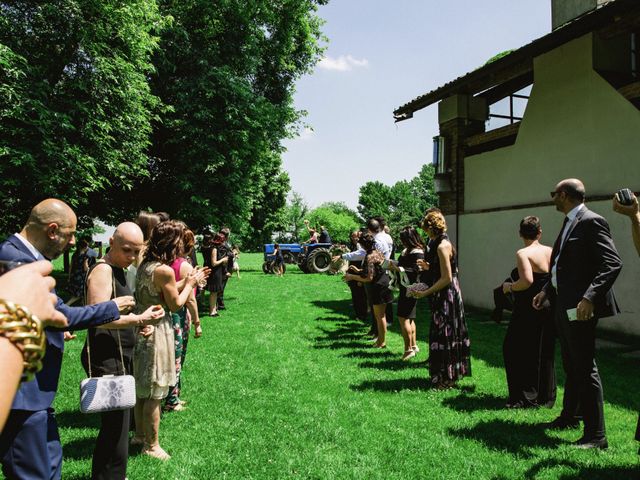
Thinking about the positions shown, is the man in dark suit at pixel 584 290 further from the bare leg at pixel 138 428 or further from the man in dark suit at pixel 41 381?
the bare leg at pixel 138 428

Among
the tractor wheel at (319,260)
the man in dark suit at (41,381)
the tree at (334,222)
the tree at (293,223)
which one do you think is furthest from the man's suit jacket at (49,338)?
the tree at (334,222)

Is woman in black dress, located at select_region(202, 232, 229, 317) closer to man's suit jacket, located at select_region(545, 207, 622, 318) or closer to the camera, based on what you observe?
man's suit jacket, located at select_region(545, 207, 622, 318)

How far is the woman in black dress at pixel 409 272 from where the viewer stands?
7.09 m

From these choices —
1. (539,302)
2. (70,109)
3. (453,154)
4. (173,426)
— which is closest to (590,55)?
(453,154)

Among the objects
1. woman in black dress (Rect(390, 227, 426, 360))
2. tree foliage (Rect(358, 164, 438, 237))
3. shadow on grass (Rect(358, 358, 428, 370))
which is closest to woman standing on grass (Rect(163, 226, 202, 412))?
shadow on grass (Rect(358, 358, 428, 370))

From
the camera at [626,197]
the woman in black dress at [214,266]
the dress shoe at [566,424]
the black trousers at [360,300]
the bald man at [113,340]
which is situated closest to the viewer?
the bald man at [113,340]

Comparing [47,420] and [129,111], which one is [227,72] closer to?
[129,111]

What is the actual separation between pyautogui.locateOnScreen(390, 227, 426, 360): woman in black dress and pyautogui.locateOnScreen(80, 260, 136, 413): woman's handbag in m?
4.85

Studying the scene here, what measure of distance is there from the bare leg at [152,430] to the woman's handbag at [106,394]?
3.43ft

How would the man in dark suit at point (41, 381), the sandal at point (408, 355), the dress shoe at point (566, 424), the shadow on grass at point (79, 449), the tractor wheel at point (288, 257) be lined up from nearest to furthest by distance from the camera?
the man in dark suit at point (41, 381) < the shadow on grass at point (79, 449) < the dress shoe at point (566, 424) < the sandal at point (408, 355) < the tractor wheel at point (288, 257)

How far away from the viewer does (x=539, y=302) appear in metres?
4.55

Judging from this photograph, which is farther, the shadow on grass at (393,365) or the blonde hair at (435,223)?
the shadow on grass at (393,365)

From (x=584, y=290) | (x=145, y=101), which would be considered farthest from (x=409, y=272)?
(x=145, y=101)

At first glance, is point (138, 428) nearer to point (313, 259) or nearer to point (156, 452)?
point (156, 452)
